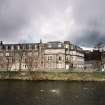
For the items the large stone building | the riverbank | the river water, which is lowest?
the river water

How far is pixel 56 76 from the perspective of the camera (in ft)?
360

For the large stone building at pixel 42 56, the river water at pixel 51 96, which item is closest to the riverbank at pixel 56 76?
the large stone building at pixel 42 56

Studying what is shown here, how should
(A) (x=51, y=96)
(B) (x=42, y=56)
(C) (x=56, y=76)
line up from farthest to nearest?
(B) (x=42, y=56) < (C) (x=56, y=76) < (A) (x=51, y=96)

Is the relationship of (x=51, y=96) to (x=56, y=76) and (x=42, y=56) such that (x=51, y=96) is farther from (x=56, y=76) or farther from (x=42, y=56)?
(x=42, y=56)

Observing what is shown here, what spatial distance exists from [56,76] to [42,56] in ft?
131

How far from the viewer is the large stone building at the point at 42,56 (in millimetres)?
144625

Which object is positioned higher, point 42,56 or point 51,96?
point 42,56

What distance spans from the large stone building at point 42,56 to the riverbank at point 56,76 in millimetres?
25703

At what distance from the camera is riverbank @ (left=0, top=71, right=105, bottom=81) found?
107 m

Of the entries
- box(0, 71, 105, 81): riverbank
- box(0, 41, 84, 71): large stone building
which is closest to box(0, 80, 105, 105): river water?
box(0, 71, 105, 81): riverbank

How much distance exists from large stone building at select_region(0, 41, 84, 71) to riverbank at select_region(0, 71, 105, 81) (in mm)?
25703

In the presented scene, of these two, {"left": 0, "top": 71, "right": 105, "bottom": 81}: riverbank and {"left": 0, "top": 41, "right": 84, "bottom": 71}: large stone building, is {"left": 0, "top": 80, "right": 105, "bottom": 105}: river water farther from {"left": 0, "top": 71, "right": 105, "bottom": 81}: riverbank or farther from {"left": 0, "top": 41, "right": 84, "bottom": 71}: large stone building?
{"left": 0, "top": 41, "right": 84, "bottom": 71}: large stone building

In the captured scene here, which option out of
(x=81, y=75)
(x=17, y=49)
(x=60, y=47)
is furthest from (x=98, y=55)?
(x=81, y=75)

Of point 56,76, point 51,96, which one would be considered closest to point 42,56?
point 56,76
